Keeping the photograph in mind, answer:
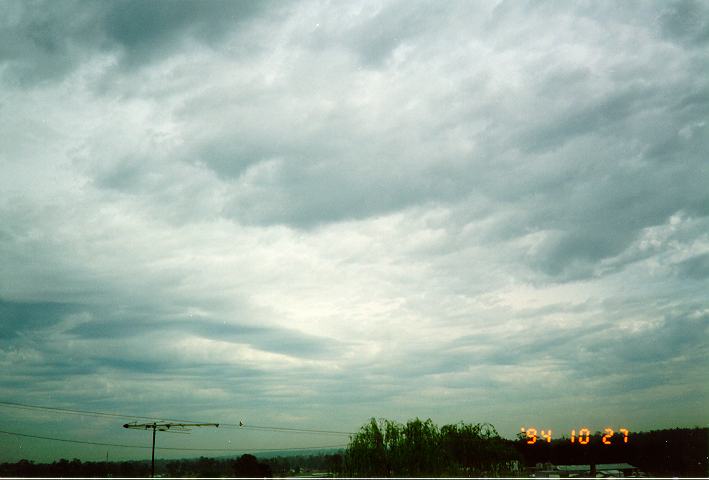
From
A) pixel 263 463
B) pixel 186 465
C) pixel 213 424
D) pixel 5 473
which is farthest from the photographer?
pixel 213 424

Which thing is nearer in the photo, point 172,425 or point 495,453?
point 495,453

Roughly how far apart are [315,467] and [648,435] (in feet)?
236

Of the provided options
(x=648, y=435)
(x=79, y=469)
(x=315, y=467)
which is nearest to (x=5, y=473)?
(x=79, y=469)

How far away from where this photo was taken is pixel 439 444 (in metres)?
56.3

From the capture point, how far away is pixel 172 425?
3775 inches

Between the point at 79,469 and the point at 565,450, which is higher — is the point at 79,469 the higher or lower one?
the higher one

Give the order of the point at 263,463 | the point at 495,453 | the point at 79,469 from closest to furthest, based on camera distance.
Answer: the point at 79,469
the point at 263,463
the point at 495,453

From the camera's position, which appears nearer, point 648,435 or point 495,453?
point 495,453

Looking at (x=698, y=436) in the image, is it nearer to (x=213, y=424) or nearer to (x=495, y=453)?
(x=495, y=453)

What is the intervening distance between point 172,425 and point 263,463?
4719 cm

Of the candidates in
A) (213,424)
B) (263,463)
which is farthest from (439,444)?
(213,424)

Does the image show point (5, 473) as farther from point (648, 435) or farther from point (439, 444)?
point (648, 435)

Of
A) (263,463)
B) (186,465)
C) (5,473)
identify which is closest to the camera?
(5,473)

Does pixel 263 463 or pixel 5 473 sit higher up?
pixel 5 473
